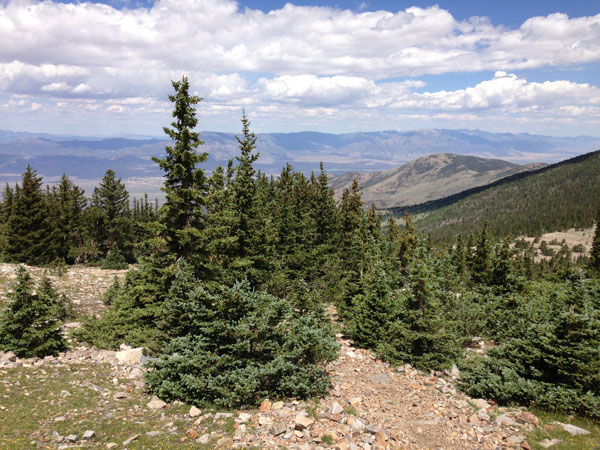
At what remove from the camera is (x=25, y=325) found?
599 inches

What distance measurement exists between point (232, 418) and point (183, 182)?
1190cm

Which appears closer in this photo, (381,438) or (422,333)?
(381,438)

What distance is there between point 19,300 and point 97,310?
11129 mm

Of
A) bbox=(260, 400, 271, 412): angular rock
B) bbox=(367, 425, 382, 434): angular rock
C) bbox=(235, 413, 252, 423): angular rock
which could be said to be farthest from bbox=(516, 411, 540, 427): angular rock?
bbox=(235, 413, 252, 423): angular rock

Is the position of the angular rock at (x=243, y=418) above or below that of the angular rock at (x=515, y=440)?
above

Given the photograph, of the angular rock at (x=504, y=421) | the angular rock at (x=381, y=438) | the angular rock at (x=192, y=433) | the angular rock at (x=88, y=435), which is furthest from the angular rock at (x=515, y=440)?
the angular rock at (x=88, y=435)

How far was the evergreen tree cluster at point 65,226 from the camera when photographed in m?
40.4

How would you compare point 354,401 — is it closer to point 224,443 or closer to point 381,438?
point 381,438

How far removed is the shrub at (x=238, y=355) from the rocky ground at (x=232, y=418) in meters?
0.65

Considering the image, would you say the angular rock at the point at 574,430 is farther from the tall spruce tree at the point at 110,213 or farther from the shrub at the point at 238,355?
the tall spruce tree at the point at 110,213

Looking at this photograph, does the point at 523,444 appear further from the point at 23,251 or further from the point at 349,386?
the point at 23,251

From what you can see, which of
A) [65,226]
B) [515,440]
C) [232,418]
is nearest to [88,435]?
[232,418]

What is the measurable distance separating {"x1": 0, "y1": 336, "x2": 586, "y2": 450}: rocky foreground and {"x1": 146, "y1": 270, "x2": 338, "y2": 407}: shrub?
62 cm

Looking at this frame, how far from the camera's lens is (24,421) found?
10.5 m
